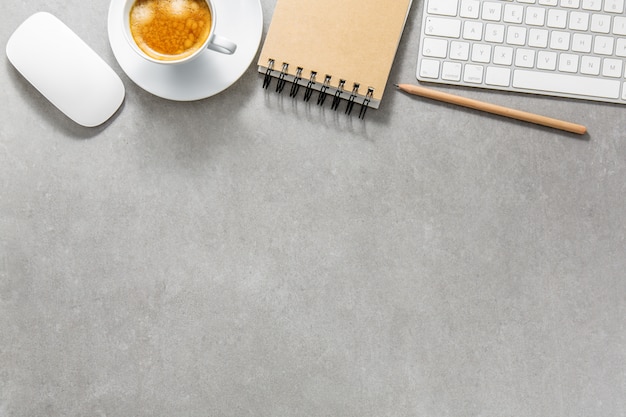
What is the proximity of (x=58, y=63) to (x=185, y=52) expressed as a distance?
6.9 inches

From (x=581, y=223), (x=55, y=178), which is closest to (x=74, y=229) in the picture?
(x=55, y=178)

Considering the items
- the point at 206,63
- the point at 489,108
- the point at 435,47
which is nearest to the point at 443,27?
the point at 435,47

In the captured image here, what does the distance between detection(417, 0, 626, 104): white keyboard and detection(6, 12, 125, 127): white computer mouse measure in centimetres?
46

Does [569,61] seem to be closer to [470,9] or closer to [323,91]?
[470,9]

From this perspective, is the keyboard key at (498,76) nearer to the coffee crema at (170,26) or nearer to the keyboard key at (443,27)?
the keyboard key at (443,27)

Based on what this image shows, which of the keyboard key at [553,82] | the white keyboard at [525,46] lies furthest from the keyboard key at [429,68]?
the keyboard key at [553,82]

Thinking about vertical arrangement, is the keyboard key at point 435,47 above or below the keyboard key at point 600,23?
below

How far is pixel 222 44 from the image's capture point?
0.80 metres

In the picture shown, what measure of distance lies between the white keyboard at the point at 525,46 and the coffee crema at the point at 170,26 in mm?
317

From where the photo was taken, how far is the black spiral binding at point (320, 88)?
87 cm

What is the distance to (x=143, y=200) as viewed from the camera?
0.89 meters

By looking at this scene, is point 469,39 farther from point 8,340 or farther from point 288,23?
point 8,340

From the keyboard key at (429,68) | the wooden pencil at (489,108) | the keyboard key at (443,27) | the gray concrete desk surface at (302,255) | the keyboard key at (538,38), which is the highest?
the keyboard key at (443,27)

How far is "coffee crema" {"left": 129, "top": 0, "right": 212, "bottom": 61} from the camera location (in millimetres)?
825
